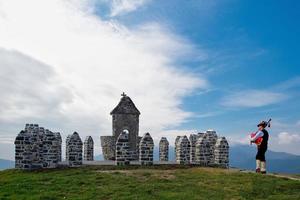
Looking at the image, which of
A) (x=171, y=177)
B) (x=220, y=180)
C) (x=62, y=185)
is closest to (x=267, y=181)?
(x=220, y=180)

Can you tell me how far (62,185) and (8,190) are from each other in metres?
2.81

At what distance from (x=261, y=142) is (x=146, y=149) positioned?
8124 millimetres

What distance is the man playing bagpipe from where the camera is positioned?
2684 centimetres

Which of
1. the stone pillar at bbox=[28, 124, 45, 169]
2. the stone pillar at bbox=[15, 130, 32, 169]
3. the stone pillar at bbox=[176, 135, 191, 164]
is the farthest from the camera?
the stone pillar at bbox=[176, 135, 191, 164]

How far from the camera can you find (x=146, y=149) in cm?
3005

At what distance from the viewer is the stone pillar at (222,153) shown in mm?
33344

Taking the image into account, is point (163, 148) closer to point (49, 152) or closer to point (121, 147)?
point (121, 147)

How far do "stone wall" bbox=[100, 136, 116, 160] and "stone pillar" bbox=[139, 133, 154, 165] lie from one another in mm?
9329

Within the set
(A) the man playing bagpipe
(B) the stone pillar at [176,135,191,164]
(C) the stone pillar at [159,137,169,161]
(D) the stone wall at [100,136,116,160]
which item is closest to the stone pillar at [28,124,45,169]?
(B) the stone pillar at [176,135,191,164]

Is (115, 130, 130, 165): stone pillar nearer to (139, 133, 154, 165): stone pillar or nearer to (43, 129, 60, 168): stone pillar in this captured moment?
(139, 133, 154, 165): stone pillar

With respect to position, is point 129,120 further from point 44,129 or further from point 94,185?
point 94,185

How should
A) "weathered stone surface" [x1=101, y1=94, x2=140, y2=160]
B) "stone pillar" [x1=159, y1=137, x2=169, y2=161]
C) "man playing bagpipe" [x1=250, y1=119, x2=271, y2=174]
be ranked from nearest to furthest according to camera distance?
"man playing bagpipe" [x1=250, y1=119, x2=271, y2=174] → "weathered stone surface" [x1=101, y1=94, x2=140, y2=160] → "stone pillar" [x1=159, y1=137, x2=169, y2=161]

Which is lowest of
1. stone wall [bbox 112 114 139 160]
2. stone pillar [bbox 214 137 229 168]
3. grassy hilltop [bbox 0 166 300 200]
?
grassy hilltop [bbox 0 166 300 200]

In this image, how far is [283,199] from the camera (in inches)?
776
